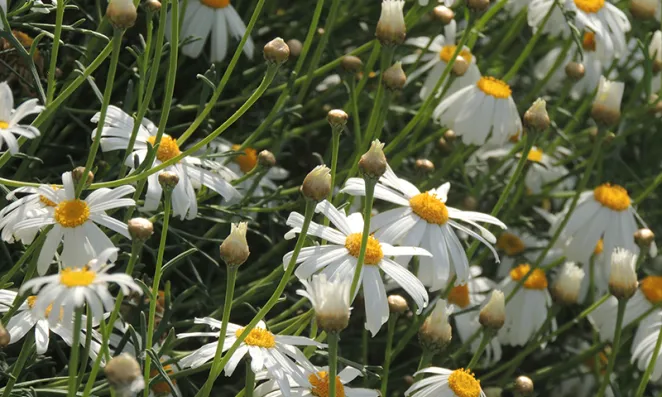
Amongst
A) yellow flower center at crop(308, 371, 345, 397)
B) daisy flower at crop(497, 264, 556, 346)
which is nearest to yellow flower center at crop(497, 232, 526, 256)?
daisy flower at crop(497, 264, 556, 346)

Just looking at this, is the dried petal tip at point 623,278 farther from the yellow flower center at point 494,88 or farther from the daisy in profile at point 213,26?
the daisy in profile at point 213,26

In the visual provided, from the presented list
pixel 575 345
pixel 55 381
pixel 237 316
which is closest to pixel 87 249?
pixel 55 381

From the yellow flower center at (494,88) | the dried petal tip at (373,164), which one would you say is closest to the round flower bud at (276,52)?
the dried petal tip at (373,164)

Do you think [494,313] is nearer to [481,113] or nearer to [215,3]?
[481,113]

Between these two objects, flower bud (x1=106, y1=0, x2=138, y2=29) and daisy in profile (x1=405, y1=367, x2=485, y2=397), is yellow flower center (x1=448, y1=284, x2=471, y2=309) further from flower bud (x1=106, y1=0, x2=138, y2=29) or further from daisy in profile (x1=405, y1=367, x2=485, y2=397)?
flower bud (x1=106, y1=0, x2=138, y2=29)

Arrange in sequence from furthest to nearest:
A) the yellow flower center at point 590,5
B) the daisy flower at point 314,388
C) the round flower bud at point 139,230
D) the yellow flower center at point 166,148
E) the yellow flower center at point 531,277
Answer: the yellow flower center at point 531,277 < the yellow flower center at point 590,5 < the yellow flower center at point 166,148 < the daisy flower at point 314,388 < the round flower bud at point 139,230

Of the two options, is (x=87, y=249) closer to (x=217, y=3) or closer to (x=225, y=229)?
(x=225, y=229)

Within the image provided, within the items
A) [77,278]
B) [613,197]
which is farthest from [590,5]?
[77,278]
